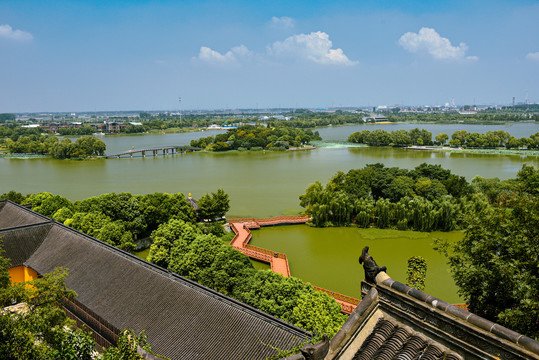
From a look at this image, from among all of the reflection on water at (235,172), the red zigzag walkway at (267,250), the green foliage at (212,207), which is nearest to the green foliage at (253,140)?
the reflection on water at (235,172)

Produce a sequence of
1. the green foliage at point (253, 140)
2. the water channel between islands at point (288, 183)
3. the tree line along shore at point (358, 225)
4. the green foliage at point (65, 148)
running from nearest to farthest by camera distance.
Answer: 1. the tree line along shore at point (358, 225)
2. the water channel between islands at point (288, 183)
3. the green foliage at point (65, 148)
4. the green foliage at point (253, 140)

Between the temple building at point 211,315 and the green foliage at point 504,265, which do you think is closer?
the temple building at point 211,315

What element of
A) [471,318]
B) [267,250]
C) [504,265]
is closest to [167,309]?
[471,318]

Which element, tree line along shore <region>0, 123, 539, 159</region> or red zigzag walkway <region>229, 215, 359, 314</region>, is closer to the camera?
red zigzag walkway <region>229, 215, 359, 314</region>

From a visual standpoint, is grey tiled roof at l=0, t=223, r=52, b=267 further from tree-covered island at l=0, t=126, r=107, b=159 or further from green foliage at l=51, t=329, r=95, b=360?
tree-covered island at l=0, t=126, r=107, b=159

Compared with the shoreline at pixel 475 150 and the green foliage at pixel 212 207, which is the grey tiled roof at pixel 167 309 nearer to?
the green foliage at pixel 212 207

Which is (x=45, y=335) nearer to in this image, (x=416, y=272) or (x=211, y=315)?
(x=211, y=315)

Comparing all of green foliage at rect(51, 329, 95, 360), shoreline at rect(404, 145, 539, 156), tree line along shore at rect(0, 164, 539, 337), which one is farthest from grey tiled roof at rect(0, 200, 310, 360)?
shoreline at rect(404, 145, 539, 156)
